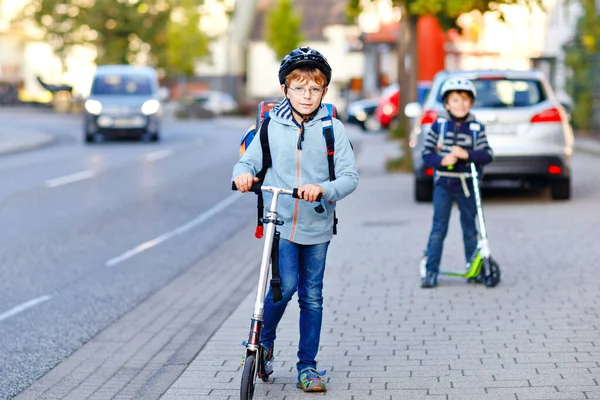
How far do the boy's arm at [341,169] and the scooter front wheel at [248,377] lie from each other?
2.61 ft

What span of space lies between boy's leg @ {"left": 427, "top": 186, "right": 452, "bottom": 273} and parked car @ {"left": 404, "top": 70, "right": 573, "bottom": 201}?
5.26 metres

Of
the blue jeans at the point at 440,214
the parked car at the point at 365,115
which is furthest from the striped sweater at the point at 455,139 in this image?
the parked car at the point at 365,115

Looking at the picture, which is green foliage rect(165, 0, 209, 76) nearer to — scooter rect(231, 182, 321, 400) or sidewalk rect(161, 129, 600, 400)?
sidewalk rect(161, 129, 600, 400)

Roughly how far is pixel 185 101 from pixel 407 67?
125 ft

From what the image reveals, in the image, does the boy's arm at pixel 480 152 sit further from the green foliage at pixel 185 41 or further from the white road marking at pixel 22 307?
the green foliage at pixel 185 41

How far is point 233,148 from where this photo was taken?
97.2 feet

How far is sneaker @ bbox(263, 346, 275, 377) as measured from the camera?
602 centimetres

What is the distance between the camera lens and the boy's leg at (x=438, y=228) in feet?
29.6

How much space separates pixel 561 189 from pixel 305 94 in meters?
9.93

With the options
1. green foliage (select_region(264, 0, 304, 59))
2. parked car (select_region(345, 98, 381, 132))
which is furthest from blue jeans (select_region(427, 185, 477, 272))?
green foliage (select_region(264, 0, 304, 59))

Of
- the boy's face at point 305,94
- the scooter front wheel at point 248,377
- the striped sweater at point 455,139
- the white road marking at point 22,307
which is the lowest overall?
the white road marking at point 22,307

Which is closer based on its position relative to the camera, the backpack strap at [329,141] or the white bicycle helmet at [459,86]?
the backpack strap at [329,141]

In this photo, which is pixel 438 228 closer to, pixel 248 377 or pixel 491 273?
pixel 491 273

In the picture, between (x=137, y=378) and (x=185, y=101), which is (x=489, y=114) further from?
(x=185, y=101)
